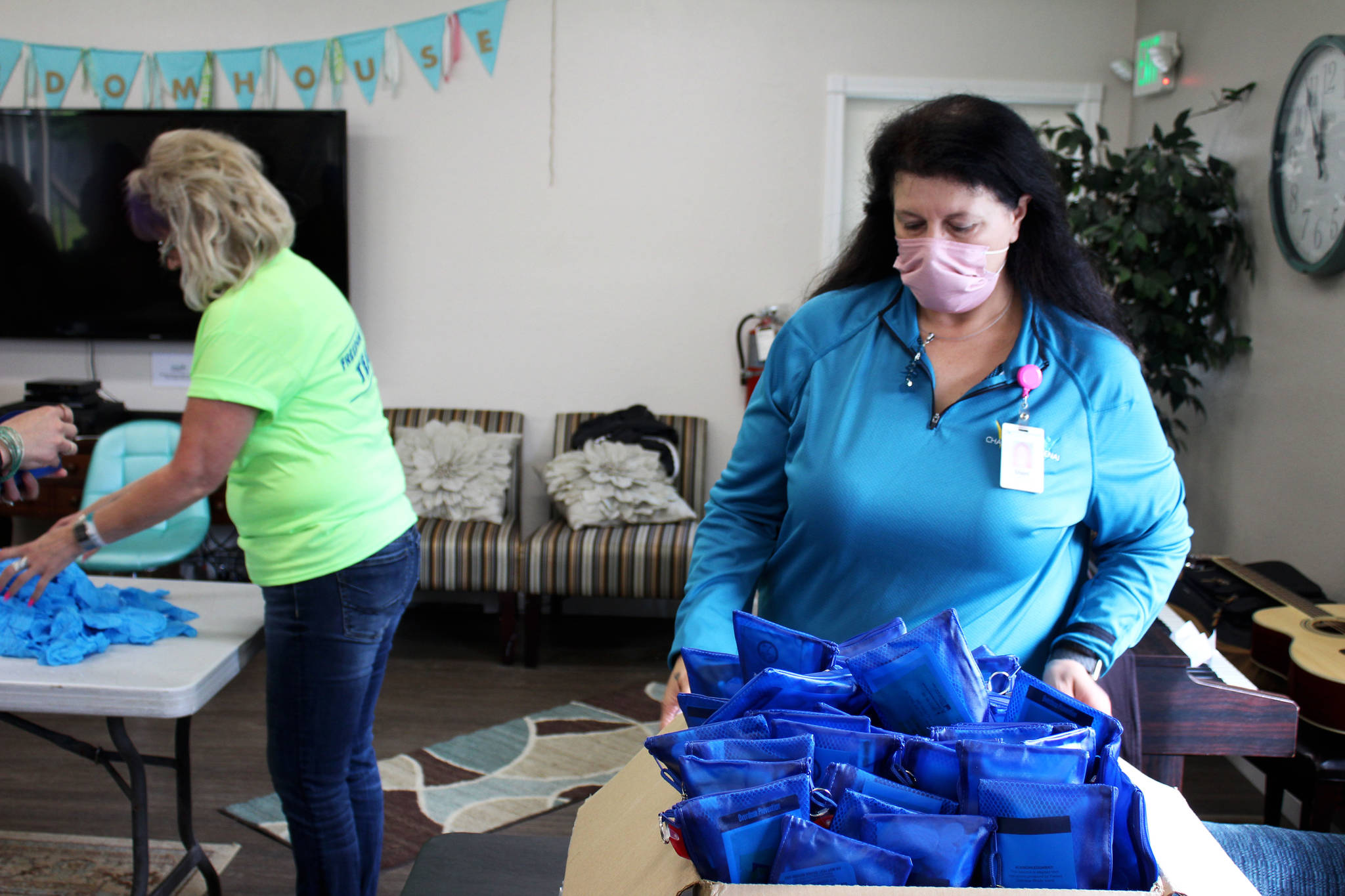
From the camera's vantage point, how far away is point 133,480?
107 inches

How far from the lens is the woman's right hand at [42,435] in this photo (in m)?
1.64

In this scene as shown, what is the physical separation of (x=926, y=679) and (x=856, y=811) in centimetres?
13

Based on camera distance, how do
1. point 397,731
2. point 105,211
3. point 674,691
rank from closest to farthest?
point 674,691
point 397,731
point 105,211

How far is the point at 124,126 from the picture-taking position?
13.4ft

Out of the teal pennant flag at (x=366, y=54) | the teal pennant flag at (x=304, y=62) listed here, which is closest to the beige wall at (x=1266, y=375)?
the teal pennant flag at (x=366, y=54)

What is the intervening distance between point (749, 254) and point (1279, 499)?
223 cm

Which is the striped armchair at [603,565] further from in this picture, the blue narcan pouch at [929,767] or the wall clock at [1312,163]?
the blue narcan pouch at [929,767]

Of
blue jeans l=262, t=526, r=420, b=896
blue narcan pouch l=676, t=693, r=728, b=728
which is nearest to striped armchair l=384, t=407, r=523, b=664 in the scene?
blue jeans l=262, t=526, r=420, b=896

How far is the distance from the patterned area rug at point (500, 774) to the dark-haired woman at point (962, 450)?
1521 millimetres

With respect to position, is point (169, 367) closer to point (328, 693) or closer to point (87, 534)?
point (87, 534)

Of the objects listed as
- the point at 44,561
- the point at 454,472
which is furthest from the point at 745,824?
the point at 454,472

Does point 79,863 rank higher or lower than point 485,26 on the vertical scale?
lower

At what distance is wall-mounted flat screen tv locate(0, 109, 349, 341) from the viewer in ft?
13.3

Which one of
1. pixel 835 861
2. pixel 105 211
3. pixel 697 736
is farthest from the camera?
pixel 105 211
